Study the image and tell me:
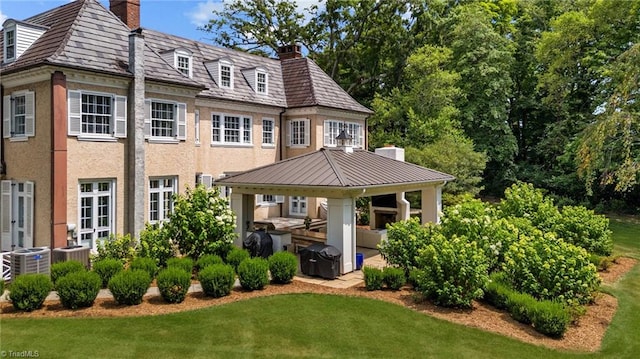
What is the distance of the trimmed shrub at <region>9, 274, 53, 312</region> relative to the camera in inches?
380

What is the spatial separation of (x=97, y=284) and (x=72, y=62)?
7.87m

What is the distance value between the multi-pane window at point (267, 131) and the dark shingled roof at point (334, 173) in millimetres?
7318

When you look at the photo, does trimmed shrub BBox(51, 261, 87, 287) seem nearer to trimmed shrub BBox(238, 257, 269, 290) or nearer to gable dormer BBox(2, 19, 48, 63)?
trimmed shrub BBox(238, 257, 269, 290)

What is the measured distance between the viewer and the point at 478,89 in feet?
113

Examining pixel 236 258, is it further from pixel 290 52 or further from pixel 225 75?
pixel 290 52

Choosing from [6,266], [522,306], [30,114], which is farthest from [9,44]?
[522,306]

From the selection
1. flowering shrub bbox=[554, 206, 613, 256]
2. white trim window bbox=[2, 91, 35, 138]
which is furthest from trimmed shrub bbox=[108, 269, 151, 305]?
flowering shrub bbox=[554, 206, 613, 256]

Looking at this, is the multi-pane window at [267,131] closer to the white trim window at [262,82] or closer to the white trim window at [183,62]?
the white trim window at [262,82]

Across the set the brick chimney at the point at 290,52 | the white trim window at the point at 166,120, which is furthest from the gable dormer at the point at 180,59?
the brick chimney at the point at 290,52

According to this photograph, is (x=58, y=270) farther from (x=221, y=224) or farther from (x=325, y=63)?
(x=325, y=63)

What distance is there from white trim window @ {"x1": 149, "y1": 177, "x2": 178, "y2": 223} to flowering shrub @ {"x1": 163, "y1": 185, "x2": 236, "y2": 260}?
3952mm

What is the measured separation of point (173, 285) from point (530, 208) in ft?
43.1

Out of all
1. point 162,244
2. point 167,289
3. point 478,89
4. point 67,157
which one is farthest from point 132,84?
point 478,89

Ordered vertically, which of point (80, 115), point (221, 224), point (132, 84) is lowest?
point (221, 224)
